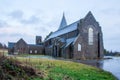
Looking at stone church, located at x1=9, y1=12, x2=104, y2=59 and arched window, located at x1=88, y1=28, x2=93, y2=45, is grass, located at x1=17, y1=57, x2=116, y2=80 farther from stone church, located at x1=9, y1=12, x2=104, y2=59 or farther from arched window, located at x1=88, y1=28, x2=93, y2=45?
arched window, located at x1=88, y1=28, x2=93, y2=45

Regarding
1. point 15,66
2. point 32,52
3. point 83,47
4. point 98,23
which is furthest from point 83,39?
point 15,66

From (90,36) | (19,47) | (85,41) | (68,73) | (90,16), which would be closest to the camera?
(68,73)

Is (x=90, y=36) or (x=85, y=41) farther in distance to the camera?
(x=90, y=36)

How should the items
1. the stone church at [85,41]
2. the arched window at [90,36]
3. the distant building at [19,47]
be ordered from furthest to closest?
the distant building at [19,47] → the arched window at [90,36] → the stone church at [85,41]

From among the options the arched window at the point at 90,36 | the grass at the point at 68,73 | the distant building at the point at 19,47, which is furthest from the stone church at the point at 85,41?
the grass at the point at 68,73

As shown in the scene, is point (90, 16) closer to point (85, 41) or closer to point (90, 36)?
point (90, 36)

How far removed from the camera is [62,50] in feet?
206

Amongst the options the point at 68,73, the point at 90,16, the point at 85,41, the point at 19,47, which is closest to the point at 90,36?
the point at 85,41

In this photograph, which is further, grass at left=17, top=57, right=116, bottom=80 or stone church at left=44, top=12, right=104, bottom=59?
stone church at left=44, top=12, right=104, bottom=59

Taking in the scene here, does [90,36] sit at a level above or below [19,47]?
above

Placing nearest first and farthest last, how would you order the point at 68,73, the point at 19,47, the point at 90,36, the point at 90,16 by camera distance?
the point at 68,73, the point at 90,16, the point at 90,36, the point at 19,47

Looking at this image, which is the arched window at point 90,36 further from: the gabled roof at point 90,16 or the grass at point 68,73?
the grass at point 68,73

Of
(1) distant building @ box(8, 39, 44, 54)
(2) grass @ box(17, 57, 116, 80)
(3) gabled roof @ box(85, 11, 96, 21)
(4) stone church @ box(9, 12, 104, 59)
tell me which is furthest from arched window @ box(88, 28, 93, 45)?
(2) grass @ box(17, 57, 116, 80)

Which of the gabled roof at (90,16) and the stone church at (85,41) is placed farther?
the gabled roof at (90,16)
